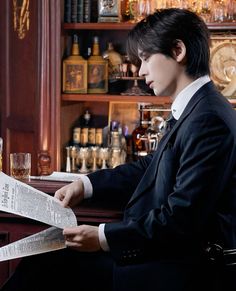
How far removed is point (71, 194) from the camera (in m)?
1.93

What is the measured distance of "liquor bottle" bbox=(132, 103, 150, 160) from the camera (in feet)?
10.0

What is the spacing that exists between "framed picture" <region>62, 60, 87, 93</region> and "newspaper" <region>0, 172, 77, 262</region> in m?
1.17

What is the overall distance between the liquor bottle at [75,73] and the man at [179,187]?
108 centimetres

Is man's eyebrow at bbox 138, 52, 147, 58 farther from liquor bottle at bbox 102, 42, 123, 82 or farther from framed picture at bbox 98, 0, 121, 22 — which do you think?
liquor bottle at bbox 102, 42, 123, 82

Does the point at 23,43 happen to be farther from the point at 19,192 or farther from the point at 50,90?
the point at 19,192

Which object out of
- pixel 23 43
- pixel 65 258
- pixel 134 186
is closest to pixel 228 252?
pixel 134 186

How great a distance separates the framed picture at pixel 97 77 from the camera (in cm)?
299

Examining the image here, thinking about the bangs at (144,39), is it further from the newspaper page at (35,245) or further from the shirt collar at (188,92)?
the newspaper page at (35,245)

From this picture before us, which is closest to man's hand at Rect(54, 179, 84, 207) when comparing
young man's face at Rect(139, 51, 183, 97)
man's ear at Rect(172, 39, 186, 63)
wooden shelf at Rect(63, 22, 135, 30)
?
young man's face at Rect(139, 51, 183, 97)

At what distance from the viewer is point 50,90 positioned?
2.84 metres

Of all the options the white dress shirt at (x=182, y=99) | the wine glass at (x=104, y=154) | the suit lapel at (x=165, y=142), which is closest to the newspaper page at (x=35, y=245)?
the white dress shirt at (x=182, y=99)

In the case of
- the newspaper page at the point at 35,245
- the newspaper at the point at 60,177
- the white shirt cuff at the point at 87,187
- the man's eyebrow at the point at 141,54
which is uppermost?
the man's eyebrow at the point at 141,54

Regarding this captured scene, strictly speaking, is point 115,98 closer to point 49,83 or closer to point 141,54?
point 49,83

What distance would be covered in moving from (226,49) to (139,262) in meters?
1.53
